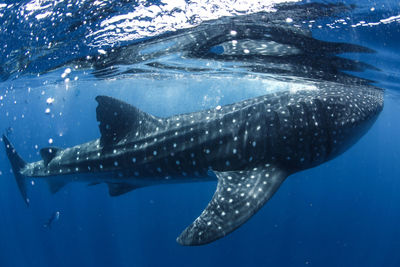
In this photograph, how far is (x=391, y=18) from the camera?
259 inches

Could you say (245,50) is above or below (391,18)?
below

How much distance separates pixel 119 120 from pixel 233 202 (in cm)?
342

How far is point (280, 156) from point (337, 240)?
22.0 meters

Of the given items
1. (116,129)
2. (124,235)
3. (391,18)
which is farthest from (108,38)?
(124,235)

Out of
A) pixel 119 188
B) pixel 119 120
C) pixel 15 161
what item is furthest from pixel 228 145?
pixel 15 161

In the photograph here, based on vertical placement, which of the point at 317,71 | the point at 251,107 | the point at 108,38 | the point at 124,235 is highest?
the point at 108,38

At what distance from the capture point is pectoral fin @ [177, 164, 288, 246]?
12.2 feet

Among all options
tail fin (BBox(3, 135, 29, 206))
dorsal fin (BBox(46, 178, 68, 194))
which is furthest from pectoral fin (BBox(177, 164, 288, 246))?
tail fin (BBox(3, 135, 29, 206))

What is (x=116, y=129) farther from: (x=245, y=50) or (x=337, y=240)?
(x=337, y=240)

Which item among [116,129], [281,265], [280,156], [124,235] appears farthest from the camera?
[124,235]

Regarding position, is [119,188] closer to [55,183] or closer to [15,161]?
[55,183]

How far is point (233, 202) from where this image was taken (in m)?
4.12

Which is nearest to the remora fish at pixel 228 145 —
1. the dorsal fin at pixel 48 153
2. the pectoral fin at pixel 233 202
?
the pectoral fin at pixel 233 202

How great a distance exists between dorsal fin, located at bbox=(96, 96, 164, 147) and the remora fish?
0.02 m
